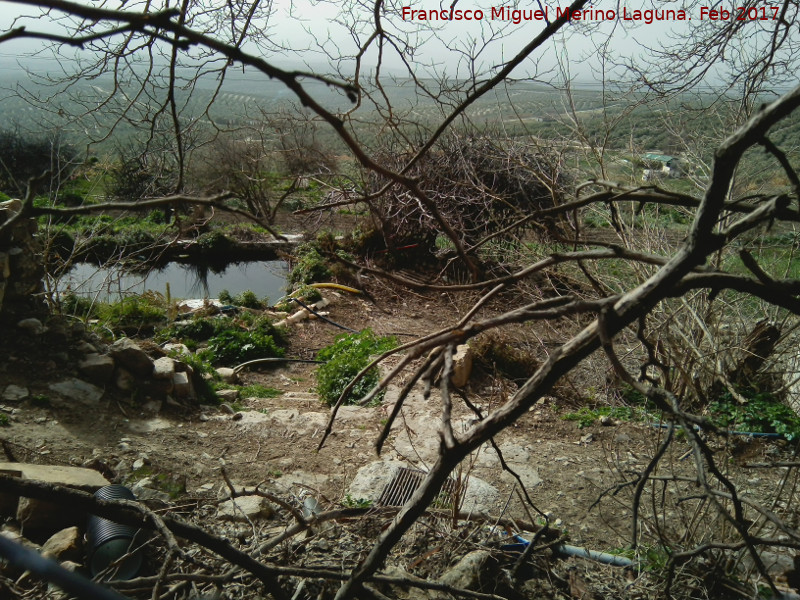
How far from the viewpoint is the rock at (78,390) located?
5.23 metres

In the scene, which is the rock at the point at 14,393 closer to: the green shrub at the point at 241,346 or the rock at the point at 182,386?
the rock at the point at 182,386

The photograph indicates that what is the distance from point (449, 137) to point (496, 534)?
968cm

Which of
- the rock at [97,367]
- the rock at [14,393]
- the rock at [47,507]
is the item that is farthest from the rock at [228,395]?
the rock at [47,507]

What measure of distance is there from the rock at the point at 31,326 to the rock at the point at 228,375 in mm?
2429

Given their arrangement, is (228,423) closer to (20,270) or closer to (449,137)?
(20,270)

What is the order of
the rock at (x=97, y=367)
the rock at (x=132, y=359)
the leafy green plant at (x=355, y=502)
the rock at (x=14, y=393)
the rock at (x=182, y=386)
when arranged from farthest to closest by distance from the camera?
the rock at (x=182, y=386)
the rock at (x=132, y=359)
the rock at (x=97, y=367)
the rock at (x=14, y=393)
the leafy green plant at (x=355, y=502)

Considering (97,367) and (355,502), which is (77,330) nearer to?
(97,367)

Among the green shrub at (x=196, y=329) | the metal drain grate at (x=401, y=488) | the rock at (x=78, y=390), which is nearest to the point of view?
the metal drain grate at (x=401, y=488)

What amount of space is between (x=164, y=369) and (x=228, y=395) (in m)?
0.93

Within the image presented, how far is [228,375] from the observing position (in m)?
7.91

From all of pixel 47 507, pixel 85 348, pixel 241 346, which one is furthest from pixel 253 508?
pixel 241 346

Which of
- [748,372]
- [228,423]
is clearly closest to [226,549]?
[228,423]

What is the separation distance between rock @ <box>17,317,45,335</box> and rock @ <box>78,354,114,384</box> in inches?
18.6

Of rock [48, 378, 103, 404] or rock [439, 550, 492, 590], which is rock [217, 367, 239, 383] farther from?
rock [439, 550, 492, 590]
